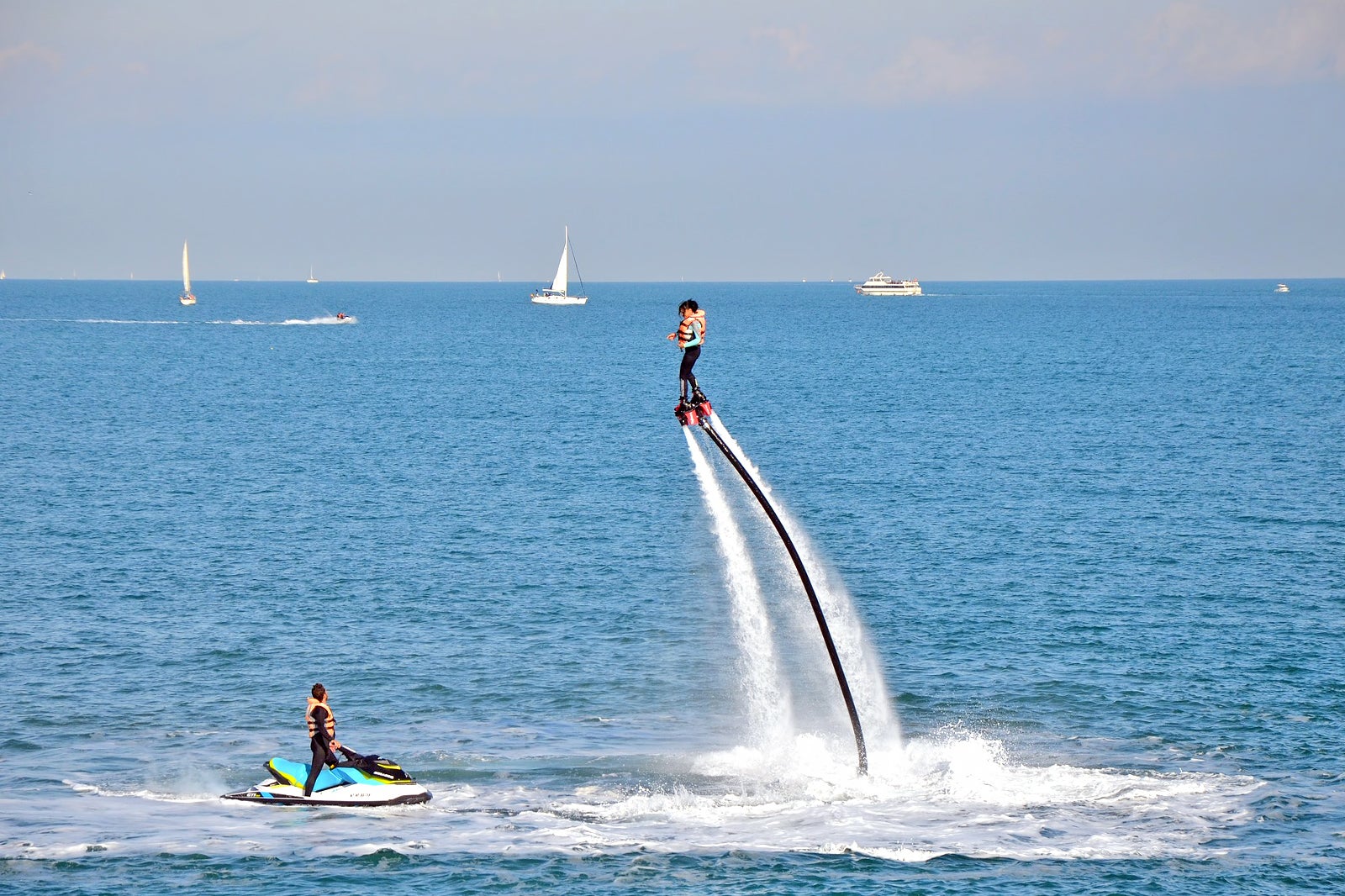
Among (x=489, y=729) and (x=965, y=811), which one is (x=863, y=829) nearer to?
(x=965, y=811)

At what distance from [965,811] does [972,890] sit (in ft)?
17.3

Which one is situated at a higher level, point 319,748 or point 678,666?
point 319,748

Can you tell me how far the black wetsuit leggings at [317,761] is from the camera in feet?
138

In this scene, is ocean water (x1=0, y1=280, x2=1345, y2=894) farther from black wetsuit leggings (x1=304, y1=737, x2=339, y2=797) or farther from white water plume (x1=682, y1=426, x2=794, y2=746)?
black wetsuit leggings (x1=304, y1=737, x2=339, y2=797)

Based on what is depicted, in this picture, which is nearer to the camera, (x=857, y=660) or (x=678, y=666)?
(x=857, y=660)

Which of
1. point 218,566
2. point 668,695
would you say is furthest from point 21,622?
point 668,695

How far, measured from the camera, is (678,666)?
190ft

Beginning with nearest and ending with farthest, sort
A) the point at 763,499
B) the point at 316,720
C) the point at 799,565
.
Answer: the point at 763,499 → the point at 799,565 → the point at 316,720

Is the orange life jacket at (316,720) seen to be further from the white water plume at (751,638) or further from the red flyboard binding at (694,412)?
the red flyboard binding at (694,412)

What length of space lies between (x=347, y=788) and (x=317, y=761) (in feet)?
3.77

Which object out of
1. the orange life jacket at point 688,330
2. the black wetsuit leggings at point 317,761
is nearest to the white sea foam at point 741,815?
the black wetsuit leggings at point 317,761

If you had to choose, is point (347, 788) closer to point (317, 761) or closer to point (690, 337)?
point (317, 761)

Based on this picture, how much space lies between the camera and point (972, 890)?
36531 mm

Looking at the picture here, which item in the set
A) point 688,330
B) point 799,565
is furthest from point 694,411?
point 799,565
